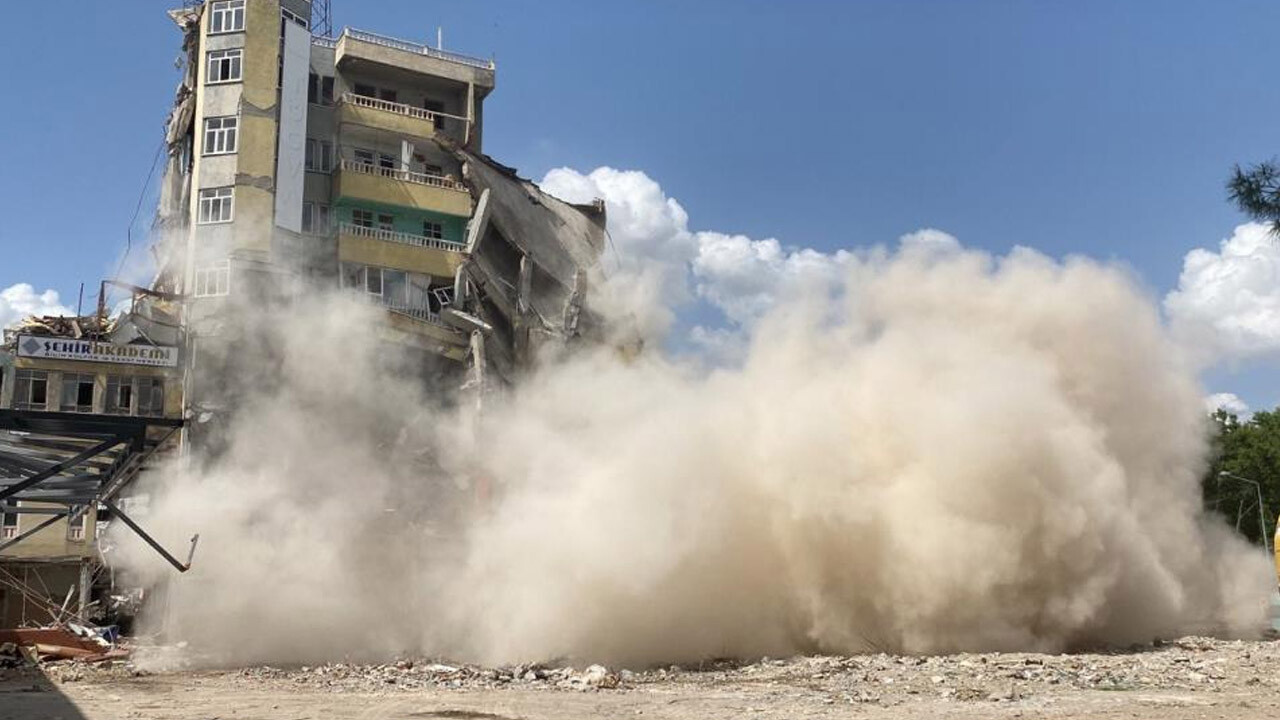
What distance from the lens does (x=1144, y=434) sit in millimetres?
28500

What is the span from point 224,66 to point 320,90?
16.9ft

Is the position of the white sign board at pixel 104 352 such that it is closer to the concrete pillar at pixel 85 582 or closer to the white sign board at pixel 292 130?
the white sign board at pixel 292 130

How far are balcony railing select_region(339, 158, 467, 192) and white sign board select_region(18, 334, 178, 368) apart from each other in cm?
1080

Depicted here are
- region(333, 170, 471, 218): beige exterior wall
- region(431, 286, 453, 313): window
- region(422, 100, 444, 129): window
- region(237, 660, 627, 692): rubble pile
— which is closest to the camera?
region(237, 660, 627, 692): rubble pile

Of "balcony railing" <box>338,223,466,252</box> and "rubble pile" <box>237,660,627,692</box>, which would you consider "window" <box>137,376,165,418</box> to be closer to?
"balcony railing" <box>338,223,466,252</box>

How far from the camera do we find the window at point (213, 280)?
1641 inches

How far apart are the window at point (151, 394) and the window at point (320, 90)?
1444 centimetres

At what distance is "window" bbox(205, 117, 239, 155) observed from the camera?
44.6 metres

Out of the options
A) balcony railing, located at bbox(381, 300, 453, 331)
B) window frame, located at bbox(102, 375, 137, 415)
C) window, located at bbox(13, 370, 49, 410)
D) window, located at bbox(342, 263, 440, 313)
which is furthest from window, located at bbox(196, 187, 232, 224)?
window, located at bbox(13, 370, 49, 410)

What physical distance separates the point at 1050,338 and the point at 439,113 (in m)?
33.9

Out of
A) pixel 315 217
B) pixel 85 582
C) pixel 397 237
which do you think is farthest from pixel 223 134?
pixel 85 582

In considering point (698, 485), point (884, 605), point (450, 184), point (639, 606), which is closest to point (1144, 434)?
point (884, 605)

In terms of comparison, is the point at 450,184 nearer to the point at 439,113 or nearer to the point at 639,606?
the point at 439,113

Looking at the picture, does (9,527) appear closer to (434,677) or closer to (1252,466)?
(434,677)
